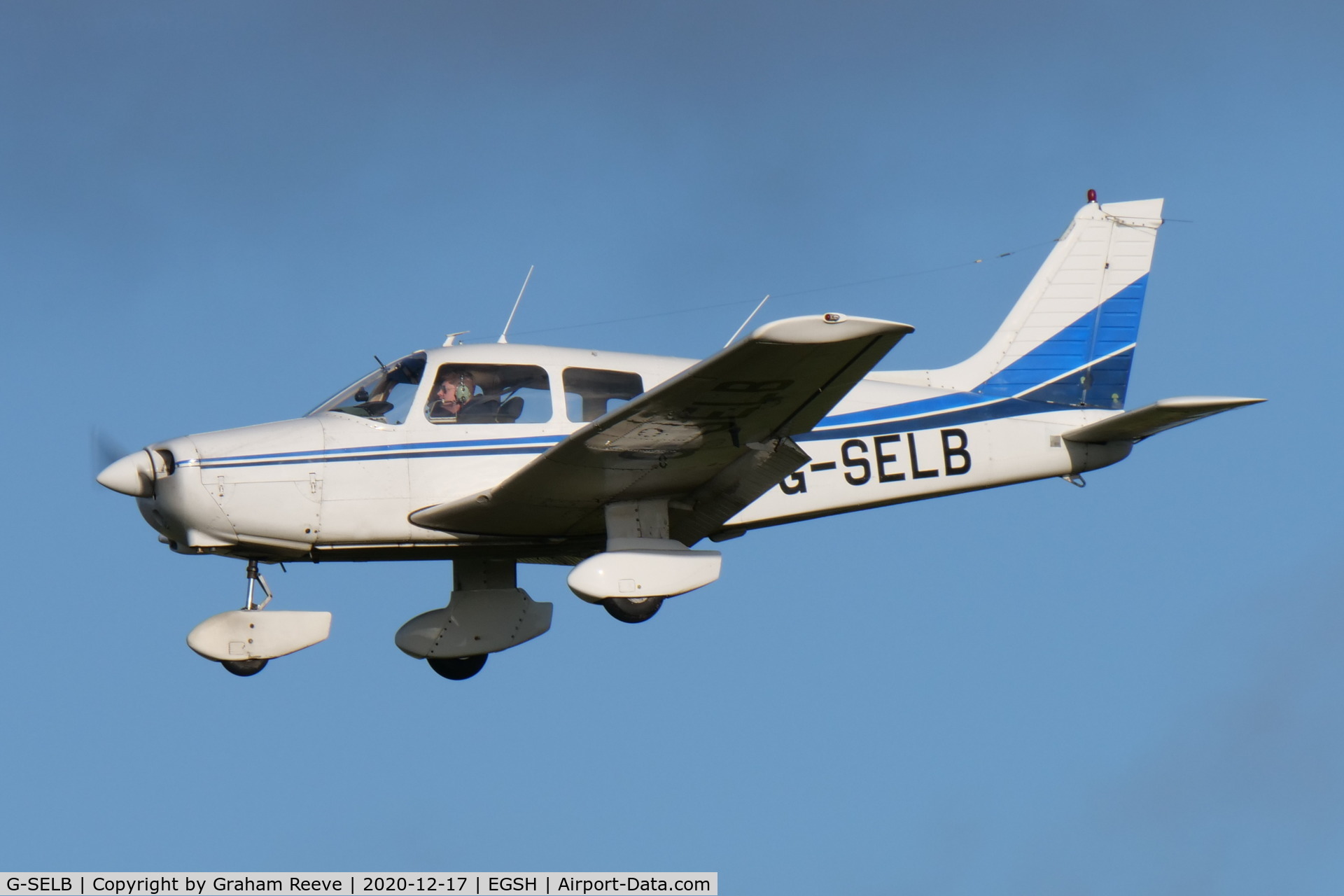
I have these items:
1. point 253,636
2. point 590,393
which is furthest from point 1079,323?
point 253,636

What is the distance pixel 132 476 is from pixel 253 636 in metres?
1.52

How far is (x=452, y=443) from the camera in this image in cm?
1282

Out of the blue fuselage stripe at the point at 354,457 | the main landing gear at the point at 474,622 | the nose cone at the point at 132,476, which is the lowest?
the main landing gear at the point at 474,622

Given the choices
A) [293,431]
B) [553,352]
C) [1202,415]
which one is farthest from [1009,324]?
[293,431]

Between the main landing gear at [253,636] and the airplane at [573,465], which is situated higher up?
the airplane at [573,465]

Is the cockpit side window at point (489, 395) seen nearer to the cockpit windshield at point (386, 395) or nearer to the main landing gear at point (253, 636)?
the cockpit windshield at point (386, 395)

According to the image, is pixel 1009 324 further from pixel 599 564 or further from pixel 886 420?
pixel 599 564

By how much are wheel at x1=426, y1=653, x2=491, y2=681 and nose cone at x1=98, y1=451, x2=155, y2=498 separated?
3045 mm

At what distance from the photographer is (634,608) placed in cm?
1246

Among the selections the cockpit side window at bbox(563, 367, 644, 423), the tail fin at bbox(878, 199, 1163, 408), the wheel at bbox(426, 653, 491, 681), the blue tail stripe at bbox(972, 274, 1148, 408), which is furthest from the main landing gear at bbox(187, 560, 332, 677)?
the blue tail stripe at bbox(972, 274, 1148, 408)

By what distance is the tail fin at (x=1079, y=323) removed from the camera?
14.9m

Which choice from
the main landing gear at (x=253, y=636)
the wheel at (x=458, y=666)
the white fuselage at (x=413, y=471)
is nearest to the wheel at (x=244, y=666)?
the main landing gear at (x=253, y=636)

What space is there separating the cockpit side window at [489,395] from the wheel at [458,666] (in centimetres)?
242

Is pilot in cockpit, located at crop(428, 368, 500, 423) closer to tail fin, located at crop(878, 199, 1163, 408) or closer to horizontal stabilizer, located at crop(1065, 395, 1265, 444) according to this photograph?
tail fin, located at crop(878, 199, 1163, 408)
